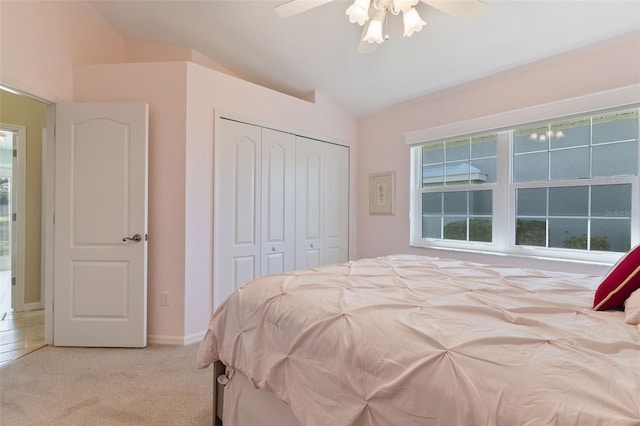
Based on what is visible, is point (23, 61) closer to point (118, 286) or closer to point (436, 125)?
point (118, 286)

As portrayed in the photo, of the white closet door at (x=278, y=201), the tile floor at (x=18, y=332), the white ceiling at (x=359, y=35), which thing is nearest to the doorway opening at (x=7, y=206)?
the tile floor at (x=18, y=332)

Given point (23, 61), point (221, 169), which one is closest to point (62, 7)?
point (23, 61)

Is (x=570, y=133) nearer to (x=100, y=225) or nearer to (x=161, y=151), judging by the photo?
(x=161, y=151)

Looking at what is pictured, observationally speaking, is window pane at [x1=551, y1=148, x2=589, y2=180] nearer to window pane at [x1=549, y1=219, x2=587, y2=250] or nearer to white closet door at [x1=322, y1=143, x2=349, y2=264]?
window pane at [x1=549, y1=219, x2=587, y2=250]

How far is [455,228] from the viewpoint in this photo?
11.0ft

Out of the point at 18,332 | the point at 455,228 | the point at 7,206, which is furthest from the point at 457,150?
the point at 7,206

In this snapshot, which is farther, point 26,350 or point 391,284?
point 26,350

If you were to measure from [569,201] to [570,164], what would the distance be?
1.00ft

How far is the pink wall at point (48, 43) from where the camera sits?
7.26 feet

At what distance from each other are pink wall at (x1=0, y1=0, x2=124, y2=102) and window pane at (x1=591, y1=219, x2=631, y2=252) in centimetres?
443

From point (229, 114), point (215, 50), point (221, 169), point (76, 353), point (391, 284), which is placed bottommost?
point (76, 353)

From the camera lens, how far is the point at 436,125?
3330mm

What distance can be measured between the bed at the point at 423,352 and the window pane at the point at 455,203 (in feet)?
5.66

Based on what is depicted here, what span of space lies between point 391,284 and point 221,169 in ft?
6.85
